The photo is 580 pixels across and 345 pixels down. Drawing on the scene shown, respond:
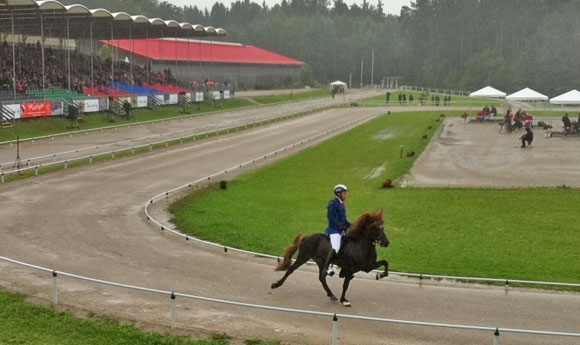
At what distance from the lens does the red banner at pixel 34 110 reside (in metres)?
49.3

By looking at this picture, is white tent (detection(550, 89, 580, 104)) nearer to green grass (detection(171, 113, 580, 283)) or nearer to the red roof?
green grass (detection(171, 113, 580, 283))

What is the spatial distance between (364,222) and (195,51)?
92998 mm

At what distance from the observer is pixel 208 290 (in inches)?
587

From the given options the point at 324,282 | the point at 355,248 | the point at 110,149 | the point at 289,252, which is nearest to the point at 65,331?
the point at 289,252

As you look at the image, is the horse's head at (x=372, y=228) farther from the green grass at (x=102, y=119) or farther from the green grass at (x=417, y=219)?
the green grass at (x=102, y=119)

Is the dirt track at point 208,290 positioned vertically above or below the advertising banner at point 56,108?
below

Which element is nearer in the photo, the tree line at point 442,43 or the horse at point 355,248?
the horse at point 355,248

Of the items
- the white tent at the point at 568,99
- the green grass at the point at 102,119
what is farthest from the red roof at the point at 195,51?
the white tent at the point at 568,99

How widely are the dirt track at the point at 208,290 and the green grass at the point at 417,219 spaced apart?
5.22 ft

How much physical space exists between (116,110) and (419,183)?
126 ft

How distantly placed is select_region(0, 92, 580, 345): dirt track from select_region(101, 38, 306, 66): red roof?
61.2 meters

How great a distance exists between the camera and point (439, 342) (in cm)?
1181

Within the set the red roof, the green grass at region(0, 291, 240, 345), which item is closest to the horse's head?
the green grass at region(0, 291, 240, 345)

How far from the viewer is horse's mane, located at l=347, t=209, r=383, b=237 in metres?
13.3
